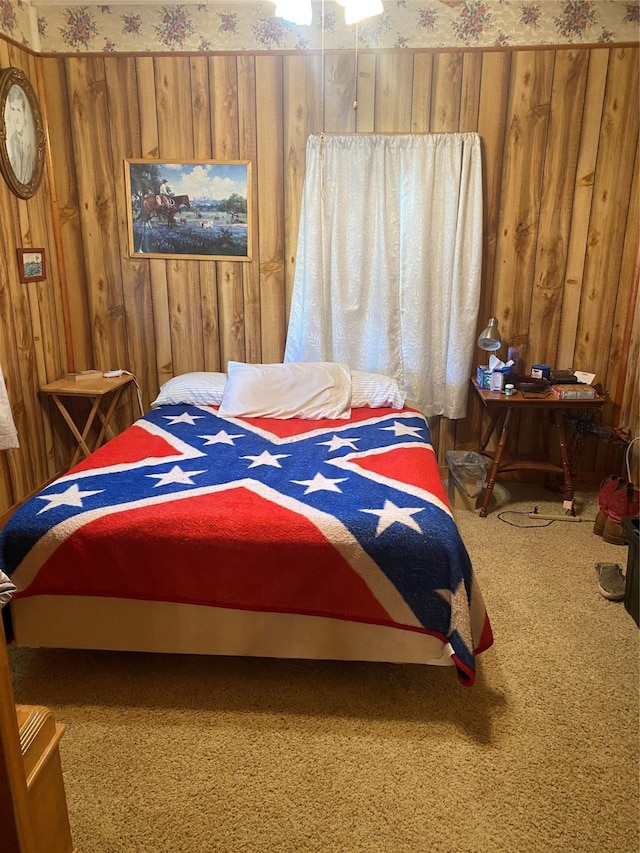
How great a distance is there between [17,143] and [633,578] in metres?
3.53

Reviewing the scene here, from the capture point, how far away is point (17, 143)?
3174 millimetres

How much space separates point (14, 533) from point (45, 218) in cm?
222

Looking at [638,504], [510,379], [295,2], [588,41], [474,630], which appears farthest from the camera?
[510,379]

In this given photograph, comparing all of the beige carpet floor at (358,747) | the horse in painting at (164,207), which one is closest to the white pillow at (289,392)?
the horse in painting at (164,207)

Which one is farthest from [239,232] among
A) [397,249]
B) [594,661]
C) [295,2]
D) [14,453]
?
[594,661]

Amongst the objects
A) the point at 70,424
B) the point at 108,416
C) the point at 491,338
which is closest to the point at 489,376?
the point at 491,338

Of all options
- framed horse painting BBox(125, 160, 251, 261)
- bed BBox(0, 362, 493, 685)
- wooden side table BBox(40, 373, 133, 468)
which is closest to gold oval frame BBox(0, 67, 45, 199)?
framed horse painting BBox(125, 160, 251, 261)

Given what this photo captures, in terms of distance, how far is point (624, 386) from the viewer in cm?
354

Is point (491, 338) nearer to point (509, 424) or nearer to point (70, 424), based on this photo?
point (509, 424)

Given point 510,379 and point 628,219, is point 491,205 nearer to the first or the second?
point 628,219

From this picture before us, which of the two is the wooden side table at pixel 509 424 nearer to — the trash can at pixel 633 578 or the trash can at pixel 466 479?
the trash can at pixel 466 479

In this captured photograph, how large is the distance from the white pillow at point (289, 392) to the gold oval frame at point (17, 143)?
1.46 meters

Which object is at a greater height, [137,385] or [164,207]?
[164,207]

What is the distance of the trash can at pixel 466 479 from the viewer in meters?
3.44
